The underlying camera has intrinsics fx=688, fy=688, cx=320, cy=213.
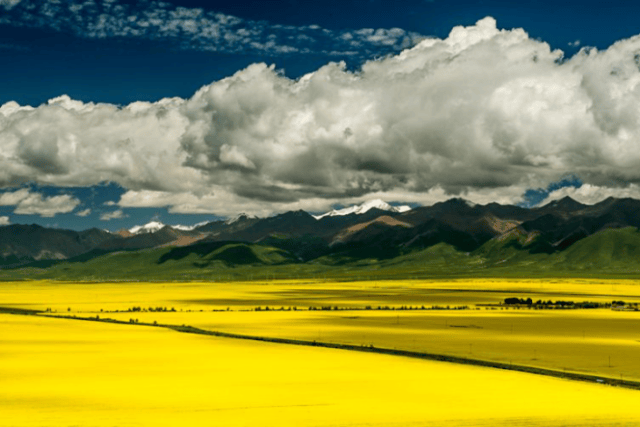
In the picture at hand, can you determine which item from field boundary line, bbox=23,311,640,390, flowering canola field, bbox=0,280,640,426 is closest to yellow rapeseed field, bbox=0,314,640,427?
flowering canola field, bbox=0,280,640,426

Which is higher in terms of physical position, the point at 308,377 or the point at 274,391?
the point at 274,391

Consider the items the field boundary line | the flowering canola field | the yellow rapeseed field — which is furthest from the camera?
the field boundary line

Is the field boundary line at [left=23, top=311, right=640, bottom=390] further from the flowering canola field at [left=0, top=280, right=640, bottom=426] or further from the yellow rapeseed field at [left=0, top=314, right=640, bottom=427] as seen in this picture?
the yellow rapeseed field at [left=0, top=314, right=640, bottom=427]

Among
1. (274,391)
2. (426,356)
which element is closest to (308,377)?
(274,391)

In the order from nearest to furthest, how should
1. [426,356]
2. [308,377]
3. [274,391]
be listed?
[274,391]
[308,377]
[426,356]

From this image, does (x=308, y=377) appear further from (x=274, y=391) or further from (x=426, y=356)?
(x=426, y=356)

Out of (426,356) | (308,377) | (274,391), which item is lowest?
(426,356)

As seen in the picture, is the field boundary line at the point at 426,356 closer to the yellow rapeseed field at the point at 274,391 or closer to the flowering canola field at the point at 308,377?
the flowering canola field at the point at 308,377

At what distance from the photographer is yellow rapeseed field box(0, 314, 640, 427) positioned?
3039 centimetres

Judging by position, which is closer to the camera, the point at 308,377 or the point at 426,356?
the point at 308,377

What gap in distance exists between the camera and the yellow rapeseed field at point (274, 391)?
1196 inches

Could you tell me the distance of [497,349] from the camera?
5959 cm

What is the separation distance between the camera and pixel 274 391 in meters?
37.6

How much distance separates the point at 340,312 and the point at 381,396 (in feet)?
239
